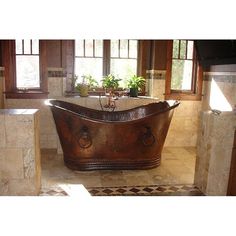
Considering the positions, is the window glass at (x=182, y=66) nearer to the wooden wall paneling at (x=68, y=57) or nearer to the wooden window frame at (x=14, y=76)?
the wooden wall paneling at (x=68, y=57)

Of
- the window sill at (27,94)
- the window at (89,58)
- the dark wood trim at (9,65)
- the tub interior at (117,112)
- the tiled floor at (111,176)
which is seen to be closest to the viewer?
the tiled floor at (111,176)

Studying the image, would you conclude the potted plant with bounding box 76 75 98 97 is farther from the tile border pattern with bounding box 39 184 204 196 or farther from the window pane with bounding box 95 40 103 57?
the tile border pattern with bounding box 39 184 204 196

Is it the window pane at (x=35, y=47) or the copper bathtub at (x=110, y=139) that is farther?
the window pane at (x=35, y=47)

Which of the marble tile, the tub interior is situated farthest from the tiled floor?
the tub interior

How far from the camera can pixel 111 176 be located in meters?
3.49

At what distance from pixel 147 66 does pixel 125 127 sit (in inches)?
69.1

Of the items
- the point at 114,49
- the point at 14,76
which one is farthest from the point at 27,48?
the point at 114,49

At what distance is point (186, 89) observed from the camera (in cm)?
501

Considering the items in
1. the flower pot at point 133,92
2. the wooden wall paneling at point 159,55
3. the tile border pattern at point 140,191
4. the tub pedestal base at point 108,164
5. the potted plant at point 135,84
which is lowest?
the tile border pattern at point 140,191

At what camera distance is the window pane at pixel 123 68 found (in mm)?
4922

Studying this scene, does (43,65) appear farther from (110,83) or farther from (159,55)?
(159,55)

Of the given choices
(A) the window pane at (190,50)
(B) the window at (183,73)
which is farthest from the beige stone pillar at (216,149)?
(A) the window pane at (190,50)

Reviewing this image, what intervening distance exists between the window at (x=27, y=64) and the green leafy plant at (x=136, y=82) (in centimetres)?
157
